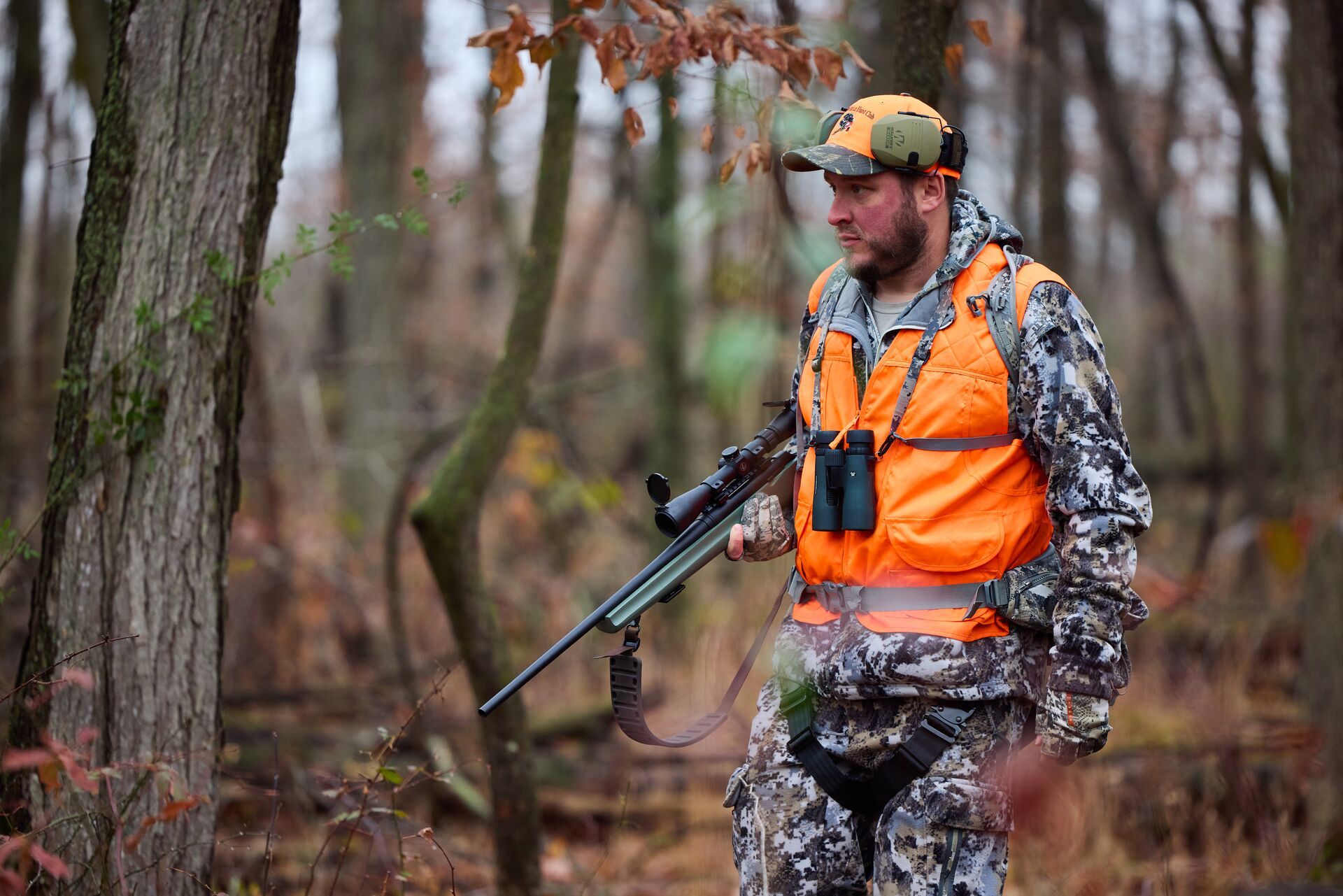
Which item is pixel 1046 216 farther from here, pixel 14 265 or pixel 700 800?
pixel 14 265

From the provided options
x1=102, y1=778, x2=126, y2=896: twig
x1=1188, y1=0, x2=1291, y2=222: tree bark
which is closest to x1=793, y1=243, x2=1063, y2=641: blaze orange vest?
x1=102, y1=778, x2=126, y2=896: twig

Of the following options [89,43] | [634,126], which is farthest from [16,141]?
[634,126]

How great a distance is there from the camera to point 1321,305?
19.0 ft

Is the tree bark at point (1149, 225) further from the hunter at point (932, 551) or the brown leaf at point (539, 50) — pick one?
the hunter at point (932, 551)

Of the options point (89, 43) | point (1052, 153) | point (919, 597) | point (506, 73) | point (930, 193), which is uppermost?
point (1052, 153)

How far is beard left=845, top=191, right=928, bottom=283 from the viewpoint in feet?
9.84

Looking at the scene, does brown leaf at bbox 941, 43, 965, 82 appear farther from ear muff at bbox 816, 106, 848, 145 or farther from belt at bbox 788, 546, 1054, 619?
belt at bbox 788, 546, 1054, 619

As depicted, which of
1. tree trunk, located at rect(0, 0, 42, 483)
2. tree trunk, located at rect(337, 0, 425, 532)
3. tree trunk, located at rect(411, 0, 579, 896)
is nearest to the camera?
tree trunk, located at rect(411, 0, 579, 896)

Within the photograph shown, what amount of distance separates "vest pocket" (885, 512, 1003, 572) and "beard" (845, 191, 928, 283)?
66 cm

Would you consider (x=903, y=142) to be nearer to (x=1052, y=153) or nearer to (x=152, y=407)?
(x=152, y=407)

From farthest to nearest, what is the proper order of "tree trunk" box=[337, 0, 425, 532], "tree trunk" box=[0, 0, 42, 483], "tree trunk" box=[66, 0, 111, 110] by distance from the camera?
"tree trunk" box=[337, 0, 425, 532] → "tree trunk" box=[0, 0, 42, 483] → "tree trunk" box=[66, 0, 111, 110]

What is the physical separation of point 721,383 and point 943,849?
7816mm

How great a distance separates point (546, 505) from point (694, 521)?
28.0 feet

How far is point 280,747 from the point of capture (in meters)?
6.33
